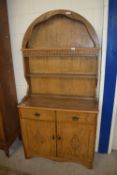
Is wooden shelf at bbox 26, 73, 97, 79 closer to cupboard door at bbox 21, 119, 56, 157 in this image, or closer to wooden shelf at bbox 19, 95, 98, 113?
wooden shelf at bbox 19, 95, 98, 113

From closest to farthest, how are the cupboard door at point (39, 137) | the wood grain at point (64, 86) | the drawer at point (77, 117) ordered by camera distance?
the drawer at point (77, 117) < the cupboard door at point (39, 137) < the wood grain at point (64, 86)

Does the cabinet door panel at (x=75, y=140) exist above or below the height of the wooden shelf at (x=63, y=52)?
below

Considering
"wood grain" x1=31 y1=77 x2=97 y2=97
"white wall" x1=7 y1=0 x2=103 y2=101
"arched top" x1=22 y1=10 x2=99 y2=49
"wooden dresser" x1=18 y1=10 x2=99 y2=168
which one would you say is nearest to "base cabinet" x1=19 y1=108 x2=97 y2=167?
"wooden dresser" x1=18 y1=10 x2=99 y2=168

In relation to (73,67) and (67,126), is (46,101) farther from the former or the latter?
(73,67)

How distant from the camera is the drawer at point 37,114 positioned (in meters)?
1.59

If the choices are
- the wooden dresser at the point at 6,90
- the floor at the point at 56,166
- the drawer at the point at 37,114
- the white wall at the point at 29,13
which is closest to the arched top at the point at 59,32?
the white wall at the point at 29,13

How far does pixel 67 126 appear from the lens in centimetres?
160

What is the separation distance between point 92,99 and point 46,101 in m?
0.57

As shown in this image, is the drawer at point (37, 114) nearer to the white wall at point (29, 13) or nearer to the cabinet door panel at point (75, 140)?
the cabinet door panel at point (75, 140)

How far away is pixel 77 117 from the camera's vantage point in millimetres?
1534

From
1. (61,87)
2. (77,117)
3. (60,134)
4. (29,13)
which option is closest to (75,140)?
(60,134)

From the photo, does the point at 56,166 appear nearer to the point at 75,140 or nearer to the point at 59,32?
the point at 75,140

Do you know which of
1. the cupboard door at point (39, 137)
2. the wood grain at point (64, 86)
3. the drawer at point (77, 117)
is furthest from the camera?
the wood grain at point (64, 86)

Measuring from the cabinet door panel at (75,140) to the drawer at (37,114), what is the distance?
0.13 metres
